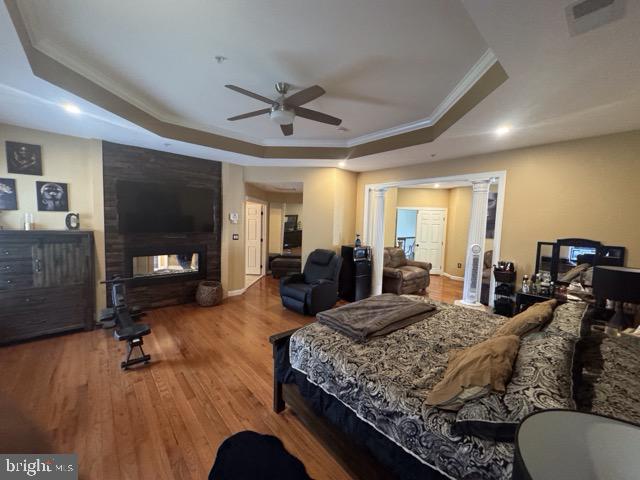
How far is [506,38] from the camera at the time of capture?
1446 millimetres

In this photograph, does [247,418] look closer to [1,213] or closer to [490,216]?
[1,213]

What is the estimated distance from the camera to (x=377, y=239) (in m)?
5.32

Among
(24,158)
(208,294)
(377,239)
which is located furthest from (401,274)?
(24,158)

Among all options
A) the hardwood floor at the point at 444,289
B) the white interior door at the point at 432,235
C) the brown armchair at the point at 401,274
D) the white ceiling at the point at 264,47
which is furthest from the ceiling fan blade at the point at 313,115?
the white interior door at the point at 432,235

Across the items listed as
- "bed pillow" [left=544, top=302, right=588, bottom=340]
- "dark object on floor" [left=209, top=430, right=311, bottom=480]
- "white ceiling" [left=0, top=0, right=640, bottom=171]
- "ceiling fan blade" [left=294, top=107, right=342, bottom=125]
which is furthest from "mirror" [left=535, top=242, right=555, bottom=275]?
"dark object on floor" [left=209, top=430, right=311, bottom=480]

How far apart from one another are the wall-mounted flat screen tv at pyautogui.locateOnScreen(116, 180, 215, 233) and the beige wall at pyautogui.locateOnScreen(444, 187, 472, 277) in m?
6.31

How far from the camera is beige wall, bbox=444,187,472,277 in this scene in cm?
711

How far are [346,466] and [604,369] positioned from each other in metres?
1.62

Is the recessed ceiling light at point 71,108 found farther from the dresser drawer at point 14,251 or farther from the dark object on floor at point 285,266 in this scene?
the dark object on floor at point 285,266

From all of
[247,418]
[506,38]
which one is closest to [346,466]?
[247,418]

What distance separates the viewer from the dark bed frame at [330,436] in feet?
4.83

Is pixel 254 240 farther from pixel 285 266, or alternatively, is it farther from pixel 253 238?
pixel 285 266

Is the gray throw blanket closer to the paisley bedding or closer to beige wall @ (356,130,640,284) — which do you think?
the paisley bedding

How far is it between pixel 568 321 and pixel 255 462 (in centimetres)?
206
